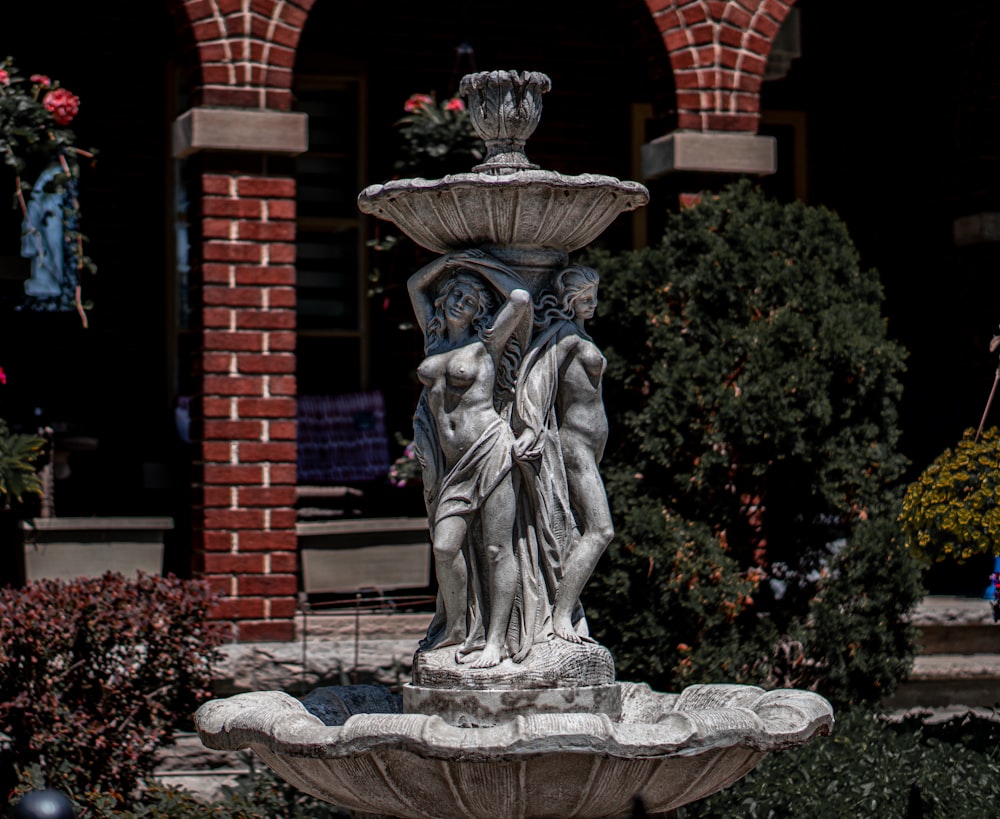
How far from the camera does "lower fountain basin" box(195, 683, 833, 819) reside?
4.42m

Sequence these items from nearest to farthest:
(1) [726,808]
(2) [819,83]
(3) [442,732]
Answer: (3) [442,732] < (1) [726,808] < (2) [819,83]

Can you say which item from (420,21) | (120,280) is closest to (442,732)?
(120,280)

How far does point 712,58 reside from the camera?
934 cm

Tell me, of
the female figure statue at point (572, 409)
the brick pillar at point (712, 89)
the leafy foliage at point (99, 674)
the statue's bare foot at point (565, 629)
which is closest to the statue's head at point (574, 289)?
the female figure statue at point (572, 409)

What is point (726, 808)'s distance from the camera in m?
6.41

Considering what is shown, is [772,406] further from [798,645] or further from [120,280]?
[120,280]

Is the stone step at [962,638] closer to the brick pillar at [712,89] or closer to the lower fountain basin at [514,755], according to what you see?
the brick pillar at [712,89]

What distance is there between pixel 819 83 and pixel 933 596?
3833 mm

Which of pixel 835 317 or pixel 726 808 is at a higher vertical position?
pixel 835 317

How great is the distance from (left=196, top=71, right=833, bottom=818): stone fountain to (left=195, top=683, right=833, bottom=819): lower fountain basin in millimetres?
13

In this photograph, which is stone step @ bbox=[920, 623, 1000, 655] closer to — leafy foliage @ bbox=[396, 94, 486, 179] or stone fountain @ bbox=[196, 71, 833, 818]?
leafy foliage @ bbox=[396, 94, 486, 179]

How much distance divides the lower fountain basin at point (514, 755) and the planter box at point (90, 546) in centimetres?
416

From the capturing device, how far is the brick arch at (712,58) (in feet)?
30.6

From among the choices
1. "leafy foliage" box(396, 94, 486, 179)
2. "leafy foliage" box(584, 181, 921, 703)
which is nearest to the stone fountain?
"leafy foliage" box(584, 181, 921, 703)
